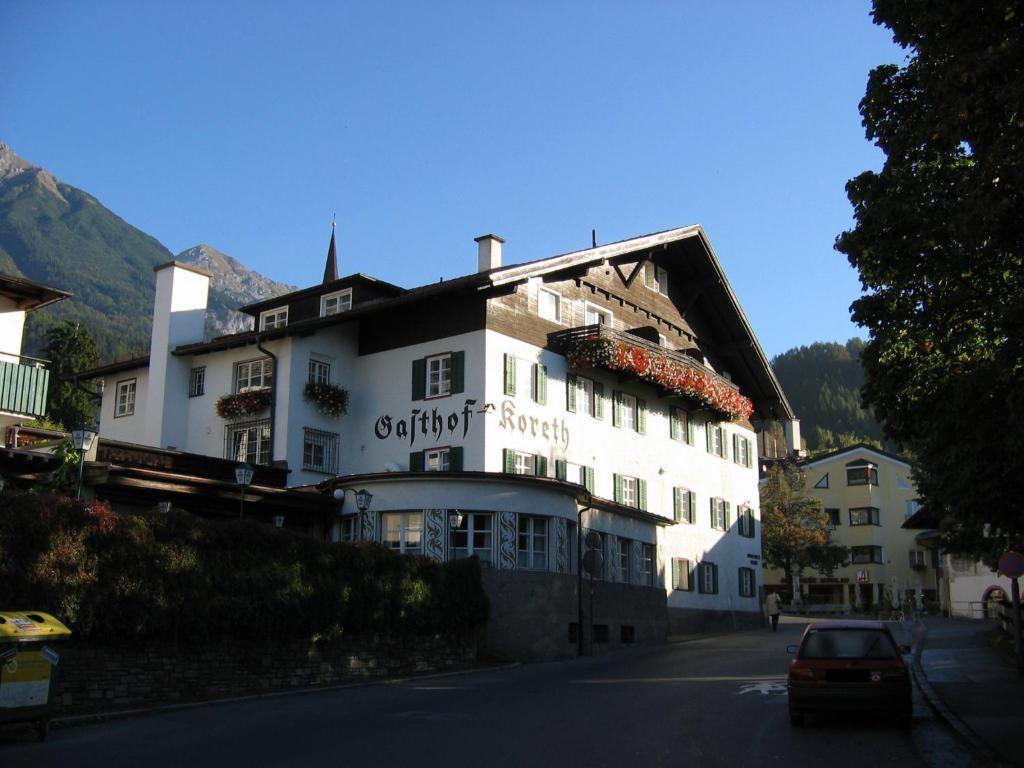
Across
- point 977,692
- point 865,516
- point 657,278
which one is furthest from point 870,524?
point 977,692

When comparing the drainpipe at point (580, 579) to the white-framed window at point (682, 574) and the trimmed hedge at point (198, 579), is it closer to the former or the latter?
the trimmed hedge at point (198, 579)

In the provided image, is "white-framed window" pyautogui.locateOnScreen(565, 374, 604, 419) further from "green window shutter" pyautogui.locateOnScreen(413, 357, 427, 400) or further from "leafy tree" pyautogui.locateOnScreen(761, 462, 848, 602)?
"leafy tree" pyautogui.locateOnScreen(761, 462, 848, 602)

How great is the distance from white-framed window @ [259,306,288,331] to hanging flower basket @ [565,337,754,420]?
1083 centimetres

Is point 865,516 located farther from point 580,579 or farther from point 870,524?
point 580,579

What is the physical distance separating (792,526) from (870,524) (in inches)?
569

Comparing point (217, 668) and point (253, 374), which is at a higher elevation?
point (253, 374)

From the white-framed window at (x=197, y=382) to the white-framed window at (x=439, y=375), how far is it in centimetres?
827

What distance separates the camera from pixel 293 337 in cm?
3447

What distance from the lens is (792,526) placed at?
67.1m

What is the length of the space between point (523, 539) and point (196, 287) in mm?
17236

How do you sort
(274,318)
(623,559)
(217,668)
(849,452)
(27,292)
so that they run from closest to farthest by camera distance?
1. (217,668)
2. (27,292)
3. (623,559)
4. (274,318)
5. (849,452)

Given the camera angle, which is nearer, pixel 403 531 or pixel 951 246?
pixel 951 246

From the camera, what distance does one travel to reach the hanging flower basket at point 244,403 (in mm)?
34219

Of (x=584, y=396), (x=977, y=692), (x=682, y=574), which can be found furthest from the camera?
(x=682, y=574)
